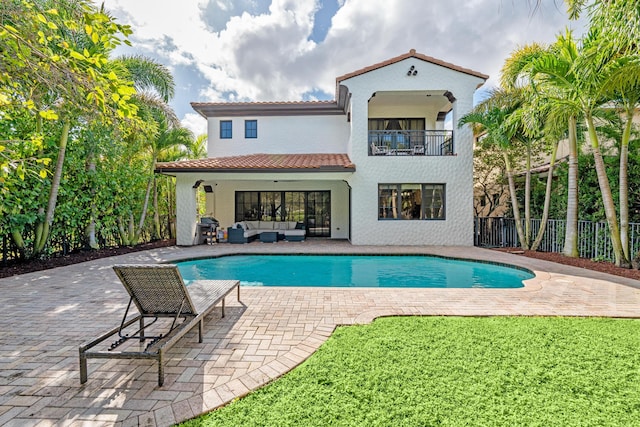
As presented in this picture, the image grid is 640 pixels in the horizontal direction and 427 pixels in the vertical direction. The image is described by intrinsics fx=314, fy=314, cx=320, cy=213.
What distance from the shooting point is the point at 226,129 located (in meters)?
18.4

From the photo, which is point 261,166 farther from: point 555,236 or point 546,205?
point 555,236

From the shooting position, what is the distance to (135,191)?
1398 centimetres

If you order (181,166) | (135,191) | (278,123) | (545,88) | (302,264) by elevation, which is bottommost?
(302,264)

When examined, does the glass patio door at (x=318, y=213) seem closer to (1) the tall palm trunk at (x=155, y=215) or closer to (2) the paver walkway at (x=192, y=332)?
(1) the tall palm trunk at (x=155, y=215)

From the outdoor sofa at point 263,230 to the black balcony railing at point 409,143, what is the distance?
585 centimetres

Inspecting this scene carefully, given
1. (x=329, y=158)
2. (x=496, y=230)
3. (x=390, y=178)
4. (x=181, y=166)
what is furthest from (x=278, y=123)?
(x=496, y=230)

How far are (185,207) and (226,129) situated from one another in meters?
6.02

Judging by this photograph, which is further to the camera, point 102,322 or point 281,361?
point 102,322

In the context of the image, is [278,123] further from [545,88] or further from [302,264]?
[545,88]

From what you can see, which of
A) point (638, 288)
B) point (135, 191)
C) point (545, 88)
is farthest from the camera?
point (135, 191)

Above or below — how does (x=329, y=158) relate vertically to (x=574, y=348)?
above

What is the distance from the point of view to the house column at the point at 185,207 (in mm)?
14688

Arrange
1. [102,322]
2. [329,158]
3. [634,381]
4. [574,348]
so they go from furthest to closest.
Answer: [329,158], [102,322], [574,348], [634,381]

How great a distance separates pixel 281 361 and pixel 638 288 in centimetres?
792
